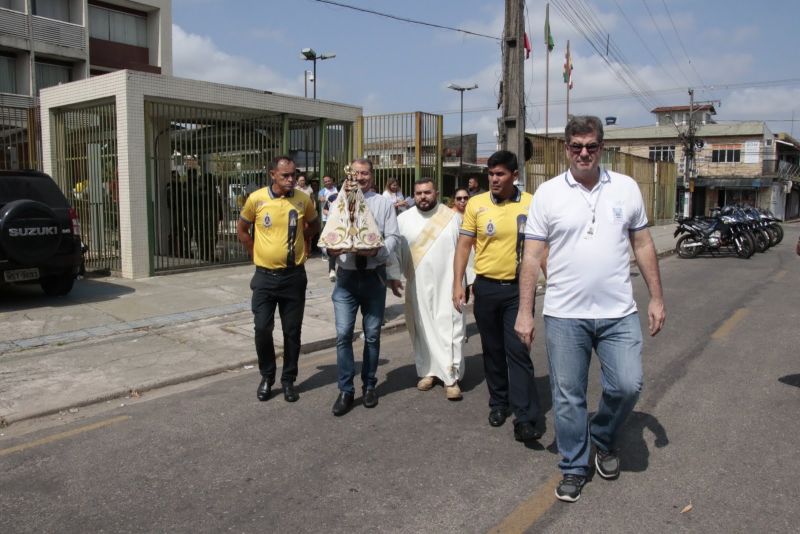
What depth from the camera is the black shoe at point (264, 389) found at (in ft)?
17.9

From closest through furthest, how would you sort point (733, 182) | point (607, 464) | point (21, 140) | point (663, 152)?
point (607, 464) → point (21, 140) → point (733, 182) → point (663, 152)

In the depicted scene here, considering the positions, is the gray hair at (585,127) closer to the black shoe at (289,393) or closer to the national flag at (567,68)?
the black shoe at (289,393)

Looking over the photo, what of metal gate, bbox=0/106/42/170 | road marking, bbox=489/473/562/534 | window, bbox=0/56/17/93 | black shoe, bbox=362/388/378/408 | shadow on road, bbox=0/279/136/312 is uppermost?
window, bbox=0/56/17/93

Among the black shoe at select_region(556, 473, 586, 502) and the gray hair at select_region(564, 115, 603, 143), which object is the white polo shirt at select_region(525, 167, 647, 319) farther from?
the black shoe at select_region(556, 473, 586, 502)

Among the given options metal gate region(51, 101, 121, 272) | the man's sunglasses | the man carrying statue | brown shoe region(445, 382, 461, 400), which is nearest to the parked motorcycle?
metal gate region(51, 101, 121, 272)

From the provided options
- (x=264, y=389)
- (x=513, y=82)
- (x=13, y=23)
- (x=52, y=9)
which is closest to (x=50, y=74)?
(x=13, y=23)

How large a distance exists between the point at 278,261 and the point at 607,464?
9.22ft

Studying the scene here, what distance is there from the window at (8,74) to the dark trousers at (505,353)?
113 feet

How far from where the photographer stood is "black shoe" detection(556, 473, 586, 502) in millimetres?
3592

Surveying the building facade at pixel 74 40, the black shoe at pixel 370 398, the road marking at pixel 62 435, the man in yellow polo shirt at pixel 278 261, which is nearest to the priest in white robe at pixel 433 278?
the black shoe at pixel 370 398

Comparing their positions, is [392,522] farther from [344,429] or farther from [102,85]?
[102,85]

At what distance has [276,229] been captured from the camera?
5.33m

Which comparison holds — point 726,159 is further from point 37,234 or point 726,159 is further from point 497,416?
point 497,416

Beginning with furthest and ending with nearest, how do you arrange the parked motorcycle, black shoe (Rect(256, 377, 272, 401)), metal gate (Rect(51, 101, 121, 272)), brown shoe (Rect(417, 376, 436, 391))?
the parked motorcycle → metal gate (Rect(51, 101, 121, 272)) → brown shoe (Rect(417, 376, 436, 391)) → black shoe (Rect(256, 377, 272, 401))
